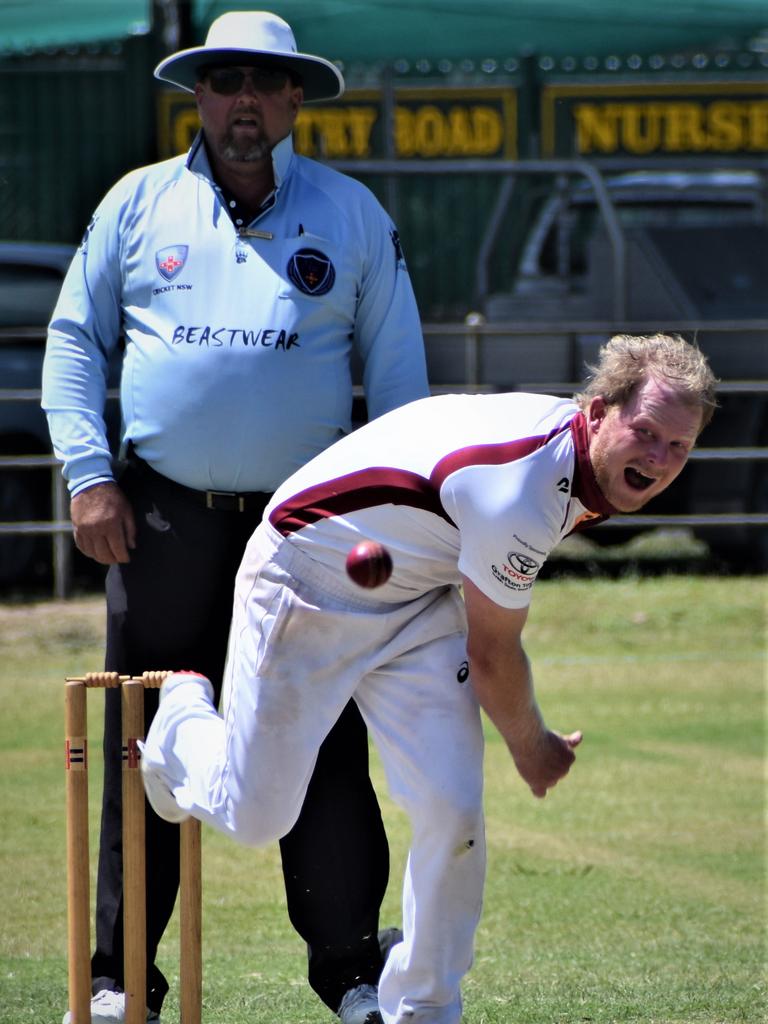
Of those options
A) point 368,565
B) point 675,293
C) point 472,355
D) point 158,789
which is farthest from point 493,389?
point 368,565

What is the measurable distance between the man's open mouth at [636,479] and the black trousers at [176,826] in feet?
3.77

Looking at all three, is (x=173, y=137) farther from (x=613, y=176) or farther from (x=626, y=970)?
(x=626, y=970)

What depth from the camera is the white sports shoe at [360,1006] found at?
4.36m

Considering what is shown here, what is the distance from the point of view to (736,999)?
4797 millimetres

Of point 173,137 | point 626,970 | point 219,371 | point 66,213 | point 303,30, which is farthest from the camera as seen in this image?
point 66,213

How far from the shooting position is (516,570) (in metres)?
3.79

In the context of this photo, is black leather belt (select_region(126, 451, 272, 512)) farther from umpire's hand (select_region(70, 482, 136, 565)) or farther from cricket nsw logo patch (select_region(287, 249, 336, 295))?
cricket nsw logo patch (select_region(287, 249, 336, 295))

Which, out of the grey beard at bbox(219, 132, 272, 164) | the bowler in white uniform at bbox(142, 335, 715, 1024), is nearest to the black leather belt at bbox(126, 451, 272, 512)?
the bowler in white uniform at bbox(142, 335, 715, 1024)

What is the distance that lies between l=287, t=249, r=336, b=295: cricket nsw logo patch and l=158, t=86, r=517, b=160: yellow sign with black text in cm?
1324

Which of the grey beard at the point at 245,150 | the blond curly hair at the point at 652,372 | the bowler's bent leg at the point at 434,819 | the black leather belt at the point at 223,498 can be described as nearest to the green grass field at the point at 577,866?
the bowler's bent leg at the point at 434,819

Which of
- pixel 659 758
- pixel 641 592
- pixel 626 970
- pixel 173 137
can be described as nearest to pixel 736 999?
pixel 626 970

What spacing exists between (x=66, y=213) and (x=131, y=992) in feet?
52.3

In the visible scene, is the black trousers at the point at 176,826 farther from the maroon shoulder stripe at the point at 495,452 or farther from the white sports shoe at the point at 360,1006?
the maroon shoulder stripe at the point at 495,452

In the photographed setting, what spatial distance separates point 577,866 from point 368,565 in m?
3.29
